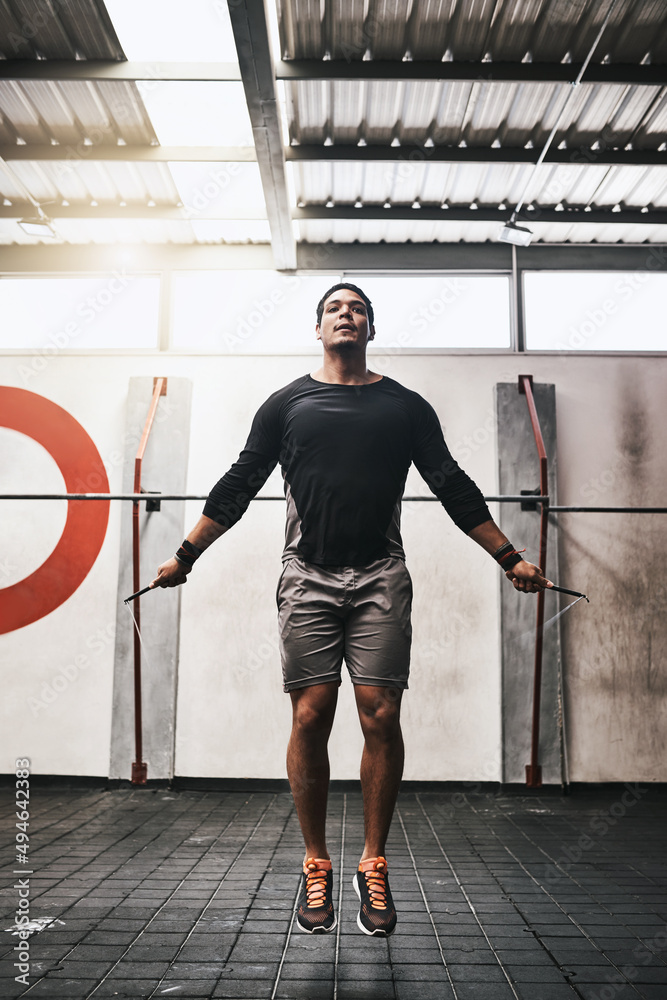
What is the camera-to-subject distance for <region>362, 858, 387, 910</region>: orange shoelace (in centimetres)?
188

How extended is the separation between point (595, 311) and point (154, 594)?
339 centimetres

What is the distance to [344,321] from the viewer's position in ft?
7.43

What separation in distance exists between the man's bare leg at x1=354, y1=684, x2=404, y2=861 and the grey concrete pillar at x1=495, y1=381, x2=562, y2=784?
2502mm

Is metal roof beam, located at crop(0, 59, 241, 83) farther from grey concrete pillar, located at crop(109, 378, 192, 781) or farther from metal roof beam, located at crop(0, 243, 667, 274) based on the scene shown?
grey concrete pillar, located at crop(109, 378, 192, 781)

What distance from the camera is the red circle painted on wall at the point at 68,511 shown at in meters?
4.56

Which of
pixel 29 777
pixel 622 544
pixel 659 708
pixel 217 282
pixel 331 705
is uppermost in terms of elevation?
pixel 217 282

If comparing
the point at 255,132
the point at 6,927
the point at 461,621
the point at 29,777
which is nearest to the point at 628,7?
the point at 255,132

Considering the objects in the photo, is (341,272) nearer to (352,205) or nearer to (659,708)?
(352,205)

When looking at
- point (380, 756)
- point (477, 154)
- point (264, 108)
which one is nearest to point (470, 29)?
point (477, 154)

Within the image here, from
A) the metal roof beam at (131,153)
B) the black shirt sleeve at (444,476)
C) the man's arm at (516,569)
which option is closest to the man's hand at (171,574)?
the black shirt sleeve at (444,476)

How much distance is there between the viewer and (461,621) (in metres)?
4.49

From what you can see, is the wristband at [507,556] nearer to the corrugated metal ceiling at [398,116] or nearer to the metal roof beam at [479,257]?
the corrugated metal ceiling at [398,116]

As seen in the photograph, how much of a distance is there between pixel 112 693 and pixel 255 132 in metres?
3.20

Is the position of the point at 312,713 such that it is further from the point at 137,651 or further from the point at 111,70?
the point at 111,70
